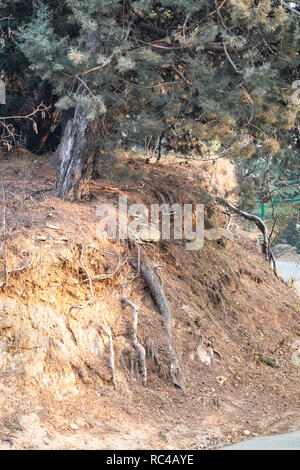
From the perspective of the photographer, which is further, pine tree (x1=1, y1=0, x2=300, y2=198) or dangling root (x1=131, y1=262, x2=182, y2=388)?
dangling root (x1=131, y1=262, x2=182, y2=388)

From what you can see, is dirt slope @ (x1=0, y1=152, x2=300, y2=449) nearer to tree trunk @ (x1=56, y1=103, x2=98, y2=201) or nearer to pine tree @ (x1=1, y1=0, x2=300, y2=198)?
tree trunk @ (x1=56, y1=103, x2=98, y2=201)

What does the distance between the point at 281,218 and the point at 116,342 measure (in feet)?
37.1

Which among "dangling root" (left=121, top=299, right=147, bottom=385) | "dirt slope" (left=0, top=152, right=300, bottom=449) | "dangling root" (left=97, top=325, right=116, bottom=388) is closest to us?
"dirt slope" (left=0, top=152, right=300, bottom=449)

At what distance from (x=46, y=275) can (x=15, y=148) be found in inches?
196

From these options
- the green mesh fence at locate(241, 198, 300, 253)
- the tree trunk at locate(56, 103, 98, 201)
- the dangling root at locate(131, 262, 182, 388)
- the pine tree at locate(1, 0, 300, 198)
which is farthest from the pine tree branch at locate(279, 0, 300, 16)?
the dangling root at locate(131, 262, 182, 388)

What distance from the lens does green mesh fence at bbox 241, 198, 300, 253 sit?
17328 millimetres

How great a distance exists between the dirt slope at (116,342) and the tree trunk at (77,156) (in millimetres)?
267

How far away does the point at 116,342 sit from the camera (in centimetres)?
786

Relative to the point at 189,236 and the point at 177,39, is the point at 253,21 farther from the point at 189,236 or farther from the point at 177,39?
the point at 189,236

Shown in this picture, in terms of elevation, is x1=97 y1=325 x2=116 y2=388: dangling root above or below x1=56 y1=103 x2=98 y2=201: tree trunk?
below

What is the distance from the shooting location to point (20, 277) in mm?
7215

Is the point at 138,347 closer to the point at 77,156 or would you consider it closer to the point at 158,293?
the point at 158,293

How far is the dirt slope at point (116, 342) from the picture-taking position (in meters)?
6.65

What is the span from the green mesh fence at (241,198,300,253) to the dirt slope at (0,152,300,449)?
2.37 metres
